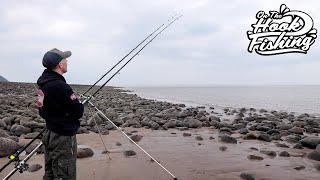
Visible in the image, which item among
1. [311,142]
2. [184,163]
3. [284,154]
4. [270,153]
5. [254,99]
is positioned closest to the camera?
[184,163]

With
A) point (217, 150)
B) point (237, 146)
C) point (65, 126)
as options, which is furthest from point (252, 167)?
point (65, 126)

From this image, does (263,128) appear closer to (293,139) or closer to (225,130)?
(225,130)

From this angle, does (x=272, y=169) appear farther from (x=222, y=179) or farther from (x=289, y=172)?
(x=222, y=179)

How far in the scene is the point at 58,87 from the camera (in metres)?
4.53

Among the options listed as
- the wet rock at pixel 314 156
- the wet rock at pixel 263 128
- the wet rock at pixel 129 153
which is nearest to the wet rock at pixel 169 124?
the wet rock at pixel 263 128

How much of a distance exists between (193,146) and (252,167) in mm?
2838

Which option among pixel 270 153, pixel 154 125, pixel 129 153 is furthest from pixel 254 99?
pixel 129 153

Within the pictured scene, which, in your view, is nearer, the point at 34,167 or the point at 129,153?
the point at 34,167

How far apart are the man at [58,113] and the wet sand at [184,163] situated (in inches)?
101

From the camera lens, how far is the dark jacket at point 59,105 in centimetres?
454

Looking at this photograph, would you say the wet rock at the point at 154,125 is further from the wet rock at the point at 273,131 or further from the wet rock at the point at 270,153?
the wet rock at the point at 270,153

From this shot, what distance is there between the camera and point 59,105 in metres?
4.57

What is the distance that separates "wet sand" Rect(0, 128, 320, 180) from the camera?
24.7 ft

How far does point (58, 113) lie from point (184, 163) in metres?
4.57
